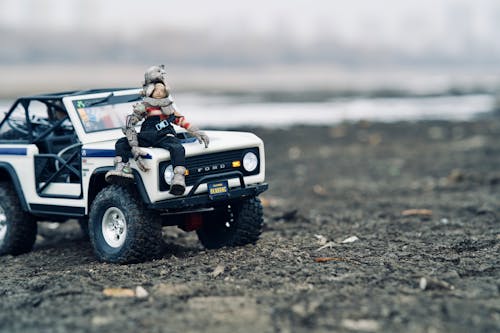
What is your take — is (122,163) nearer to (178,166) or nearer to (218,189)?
(178,166)

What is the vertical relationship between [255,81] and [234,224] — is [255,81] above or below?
below

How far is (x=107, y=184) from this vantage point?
29.2 feet

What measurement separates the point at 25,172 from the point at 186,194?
88.4 inches

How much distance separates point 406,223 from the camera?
36.7 ft

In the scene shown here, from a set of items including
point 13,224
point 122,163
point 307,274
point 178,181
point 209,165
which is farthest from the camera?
point 13,224

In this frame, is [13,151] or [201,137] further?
[13,151]

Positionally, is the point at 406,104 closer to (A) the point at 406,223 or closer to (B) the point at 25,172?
(A) the point at 406,223

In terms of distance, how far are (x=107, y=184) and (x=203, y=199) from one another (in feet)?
3.74

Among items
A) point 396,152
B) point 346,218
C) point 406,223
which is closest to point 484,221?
point 406,223

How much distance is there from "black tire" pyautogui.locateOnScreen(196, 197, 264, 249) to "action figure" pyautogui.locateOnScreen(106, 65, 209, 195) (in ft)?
3.45

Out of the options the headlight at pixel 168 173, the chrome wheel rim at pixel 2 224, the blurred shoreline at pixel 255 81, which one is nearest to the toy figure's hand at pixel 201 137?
the headlight at pixel 168 173

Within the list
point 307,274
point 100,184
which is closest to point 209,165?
point 100,184

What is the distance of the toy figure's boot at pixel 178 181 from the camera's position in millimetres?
7988

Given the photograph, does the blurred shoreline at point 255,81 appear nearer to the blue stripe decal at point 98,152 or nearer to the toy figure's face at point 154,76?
the blue stripe decal at point 98,152
